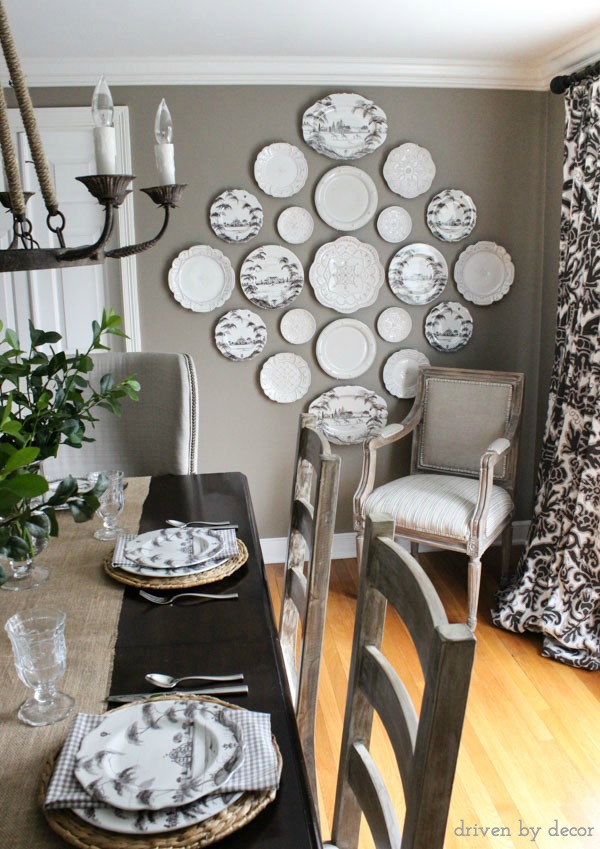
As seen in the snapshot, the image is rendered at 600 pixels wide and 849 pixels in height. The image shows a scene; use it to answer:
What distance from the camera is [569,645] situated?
279cm

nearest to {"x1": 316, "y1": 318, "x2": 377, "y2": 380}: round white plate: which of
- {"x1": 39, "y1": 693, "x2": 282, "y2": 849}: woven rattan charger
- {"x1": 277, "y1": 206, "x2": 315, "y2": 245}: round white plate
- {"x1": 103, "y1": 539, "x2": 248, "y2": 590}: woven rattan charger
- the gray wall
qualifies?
the gray wall

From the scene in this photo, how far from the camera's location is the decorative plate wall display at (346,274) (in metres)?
3.41

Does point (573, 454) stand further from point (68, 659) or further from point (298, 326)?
point (68, 659)

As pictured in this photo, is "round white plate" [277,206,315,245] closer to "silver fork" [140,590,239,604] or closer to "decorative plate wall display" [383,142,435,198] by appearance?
"decorative plate wall display" [383,142,435,198]

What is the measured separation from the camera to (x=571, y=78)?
294 centimetres

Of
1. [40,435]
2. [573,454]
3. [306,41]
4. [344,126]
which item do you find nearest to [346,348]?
[344,126]

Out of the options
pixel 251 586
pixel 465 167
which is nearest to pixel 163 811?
pixel 251 586

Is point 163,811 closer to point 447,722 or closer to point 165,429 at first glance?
point 447,722

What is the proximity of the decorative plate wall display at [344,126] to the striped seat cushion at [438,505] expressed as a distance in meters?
1.50

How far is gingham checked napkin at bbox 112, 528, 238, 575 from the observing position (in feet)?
5.32

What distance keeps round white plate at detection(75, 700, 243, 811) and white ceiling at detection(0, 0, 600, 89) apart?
2298 millimetres

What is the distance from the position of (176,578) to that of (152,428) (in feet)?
3.88

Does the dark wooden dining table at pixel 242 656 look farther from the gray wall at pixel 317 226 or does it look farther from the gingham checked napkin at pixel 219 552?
the gray wall at pixel 317 226

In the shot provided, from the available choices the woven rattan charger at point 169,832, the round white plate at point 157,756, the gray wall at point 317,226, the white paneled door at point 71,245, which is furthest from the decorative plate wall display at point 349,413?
the woven rattan charger at point 169,832
